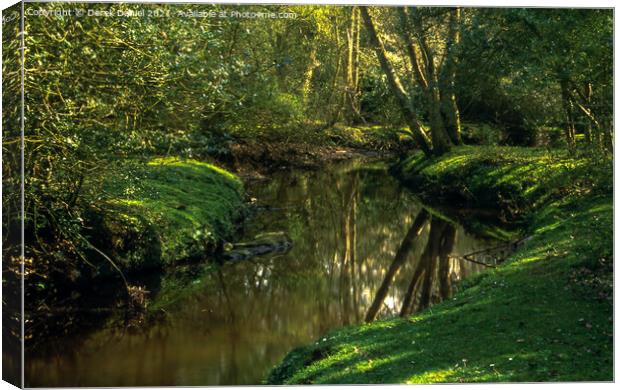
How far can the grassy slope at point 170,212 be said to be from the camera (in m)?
17.1

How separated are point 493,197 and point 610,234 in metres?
11.1

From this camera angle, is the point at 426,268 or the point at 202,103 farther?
the point at 426,268

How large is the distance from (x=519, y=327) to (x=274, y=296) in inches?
234

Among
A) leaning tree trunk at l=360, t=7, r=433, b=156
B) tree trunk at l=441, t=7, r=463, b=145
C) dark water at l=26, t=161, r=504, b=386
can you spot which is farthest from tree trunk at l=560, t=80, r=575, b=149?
leaning tree trunk at l=360, t=7, r=433, b=156

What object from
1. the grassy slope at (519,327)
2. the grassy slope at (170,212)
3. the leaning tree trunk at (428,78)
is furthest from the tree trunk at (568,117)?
the grassy slope at (170,212)

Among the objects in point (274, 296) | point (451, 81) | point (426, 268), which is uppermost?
point (451, 81)

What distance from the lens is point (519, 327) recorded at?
12336 mm

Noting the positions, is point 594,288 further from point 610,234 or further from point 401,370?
point 401,370

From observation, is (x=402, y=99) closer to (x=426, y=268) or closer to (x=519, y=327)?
(x=426, y=268)

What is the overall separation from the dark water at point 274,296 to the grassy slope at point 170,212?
666 millimetres

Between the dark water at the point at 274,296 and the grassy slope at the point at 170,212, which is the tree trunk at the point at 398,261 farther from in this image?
the grassy slope at the point at 170,212

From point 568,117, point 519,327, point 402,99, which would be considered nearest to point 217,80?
point 519,327

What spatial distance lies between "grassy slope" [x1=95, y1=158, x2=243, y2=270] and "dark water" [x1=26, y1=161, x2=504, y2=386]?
67cm

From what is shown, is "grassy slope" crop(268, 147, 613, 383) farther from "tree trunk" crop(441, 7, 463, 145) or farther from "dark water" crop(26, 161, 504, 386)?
"tree trunk" crop(441, 7, 463, 145)
